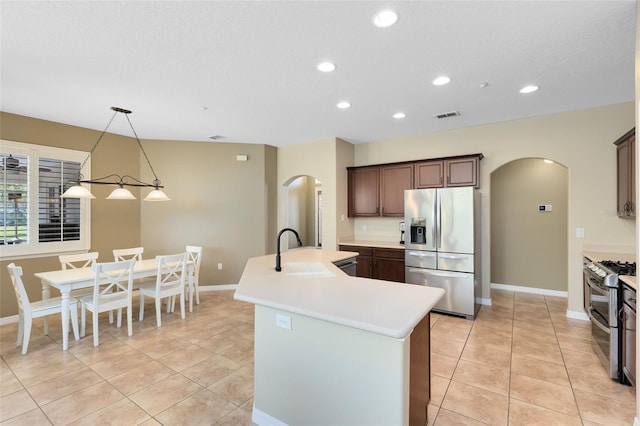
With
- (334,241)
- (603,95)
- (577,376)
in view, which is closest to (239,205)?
(334,241)

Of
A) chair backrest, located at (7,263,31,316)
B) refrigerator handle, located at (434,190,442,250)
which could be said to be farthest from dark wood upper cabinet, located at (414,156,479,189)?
chair backrest, located at (7,263,31,316)

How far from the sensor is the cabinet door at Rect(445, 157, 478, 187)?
4242 mm

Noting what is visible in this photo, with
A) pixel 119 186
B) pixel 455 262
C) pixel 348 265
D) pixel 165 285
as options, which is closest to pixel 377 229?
pixel 455 262

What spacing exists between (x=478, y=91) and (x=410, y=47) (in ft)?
4.37

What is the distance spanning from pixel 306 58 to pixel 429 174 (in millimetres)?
2917

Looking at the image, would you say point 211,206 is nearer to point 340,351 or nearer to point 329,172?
point 329,172

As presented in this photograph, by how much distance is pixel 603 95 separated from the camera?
3328 mm

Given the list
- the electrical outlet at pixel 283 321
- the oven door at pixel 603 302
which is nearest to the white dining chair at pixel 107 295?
the electrical outlet at pixel 283 321

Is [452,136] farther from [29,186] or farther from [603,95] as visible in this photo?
[29,186]

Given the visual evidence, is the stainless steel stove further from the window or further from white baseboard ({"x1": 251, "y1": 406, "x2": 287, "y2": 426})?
the window

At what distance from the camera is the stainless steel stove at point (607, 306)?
2404mm

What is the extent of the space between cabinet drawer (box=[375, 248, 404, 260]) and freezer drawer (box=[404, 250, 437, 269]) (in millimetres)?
153

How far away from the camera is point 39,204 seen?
159 inches

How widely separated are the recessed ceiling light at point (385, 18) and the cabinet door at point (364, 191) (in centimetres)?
322
